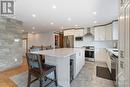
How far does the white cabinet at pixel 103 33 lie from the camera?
6.00 meters

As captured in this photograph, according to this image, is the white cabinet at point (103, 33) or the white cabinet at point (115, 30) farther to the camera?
the white cabinet at point (103, 33)

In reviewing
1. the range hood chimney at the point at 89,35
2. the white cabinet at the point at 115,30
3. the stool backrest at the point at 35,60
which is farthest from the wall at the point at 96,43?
the stool backrest at the point at 35,60

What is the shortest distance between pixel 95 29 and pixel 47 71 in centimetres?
518

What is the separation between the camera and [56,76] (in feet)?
9.25

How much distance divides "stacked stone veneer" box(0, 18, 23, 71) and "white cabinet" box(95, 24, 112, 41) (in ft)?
15.1

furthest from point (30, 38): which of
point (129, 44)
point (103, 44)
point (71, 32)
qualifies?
point (129, 44)

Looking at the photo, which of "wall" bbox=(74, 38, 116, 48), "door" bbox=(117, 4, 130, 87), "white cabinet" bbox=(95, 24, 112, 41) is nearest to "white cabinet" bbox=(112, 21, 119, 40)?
"white cabinet" bbox=(95, 24, 112, 41)

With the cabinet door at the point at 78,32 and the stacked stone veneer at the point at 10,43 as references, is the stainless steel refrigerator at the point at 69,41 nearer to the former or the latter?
the cabinet door at the point at 78,32

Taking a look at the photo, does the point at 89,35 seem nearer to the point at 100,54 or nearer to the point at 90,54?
the point at 90,54

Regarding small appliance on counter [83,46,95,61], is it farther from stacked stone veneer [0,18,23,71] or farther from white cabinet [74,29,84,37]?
stacked stone veneer [0,18,23,71]

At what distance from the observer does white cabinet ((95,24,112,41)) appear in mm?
6002

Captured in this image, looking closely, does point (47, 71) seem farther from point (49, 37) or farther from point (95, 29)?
point (49, 37)

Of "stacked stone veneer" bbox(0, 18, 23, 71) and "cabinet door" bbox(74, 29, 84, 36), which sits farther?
"cabinet door" bbox(74, 29, 84, 36)

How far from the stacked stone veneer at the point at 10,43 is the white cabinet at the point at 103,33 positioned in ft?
15.1
